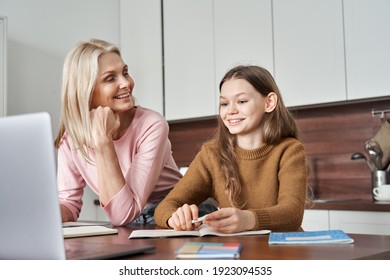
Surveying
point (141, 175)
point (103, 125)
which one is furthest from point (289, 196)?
point (103, 125)

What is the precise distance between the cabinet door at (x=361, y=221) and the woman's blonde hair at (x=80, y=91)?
1138 mm

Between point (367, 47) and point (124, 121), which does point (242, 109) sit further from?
Answer: point (367, 47)

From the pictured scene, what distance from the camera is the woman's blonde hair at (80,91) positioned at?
1.35 metres

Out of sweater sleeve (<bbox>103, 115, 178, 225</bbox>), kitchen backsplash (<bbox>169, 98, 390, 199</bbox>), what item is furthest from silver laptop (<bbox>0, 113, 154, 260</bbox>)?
kitchen backsplash (<bbox>169, 98, 390, 199</bbox>)

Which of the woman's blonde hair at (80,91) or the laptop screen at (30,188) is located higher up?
the woman's blonde hair at (80,91)

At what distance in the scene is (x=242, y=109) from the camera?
4.17 feet

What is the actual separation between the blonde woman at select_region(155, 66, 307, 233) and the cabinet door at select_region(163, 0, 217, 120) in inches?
57.3

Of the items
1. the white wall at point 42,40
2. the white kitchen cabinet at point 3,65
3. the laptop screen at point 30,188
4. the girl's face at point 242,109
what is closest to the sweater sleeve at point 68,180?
the girl's face at point 242,109

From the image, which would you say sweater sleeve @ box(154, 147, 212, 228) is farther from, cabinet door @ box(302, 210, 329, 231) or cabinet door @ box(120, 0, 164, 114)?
cabinet door @ box(120, 0, 164, 114)

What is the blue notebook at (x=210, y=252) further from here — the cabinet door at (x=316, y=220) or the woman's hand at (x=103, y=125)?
the cabinet door at (x=316, y=220)

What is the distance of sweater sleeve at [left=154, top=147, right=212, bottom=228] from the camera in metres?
1.15
